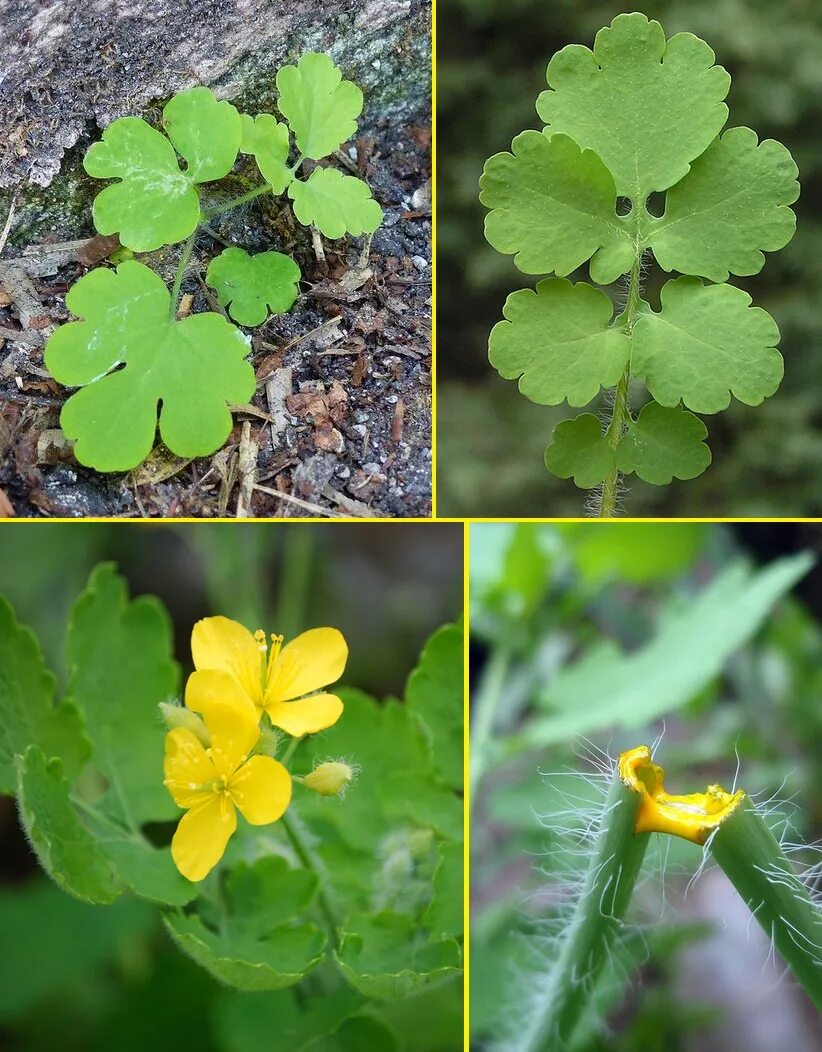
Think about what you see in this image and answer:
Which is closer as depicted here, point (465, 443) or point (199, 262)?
point (199, 262)

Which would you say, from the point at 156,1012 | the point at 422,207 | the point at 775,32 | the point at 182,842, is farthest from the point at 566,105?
the point at 156,1012

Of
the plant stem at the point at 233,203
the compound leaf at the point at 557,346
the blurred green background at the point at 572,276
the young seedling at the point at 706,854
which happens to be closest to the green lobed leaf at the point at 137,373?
the plant stem at the point at 233,203

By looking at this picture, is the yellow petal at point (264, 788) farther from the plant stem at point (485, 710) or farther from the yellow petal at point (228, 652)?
the plant stem at point (485, 710)

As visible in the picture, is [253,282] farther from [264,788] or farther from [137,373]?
[264,788]

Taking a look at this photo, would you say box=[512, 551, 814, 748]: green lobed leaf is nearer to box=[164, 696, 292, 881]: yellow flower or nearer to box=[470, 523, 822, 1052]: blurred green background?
box=[470, 523, 822, 1052]: blurred green background

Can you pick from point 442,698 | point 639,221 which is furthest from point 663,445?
point 442,698

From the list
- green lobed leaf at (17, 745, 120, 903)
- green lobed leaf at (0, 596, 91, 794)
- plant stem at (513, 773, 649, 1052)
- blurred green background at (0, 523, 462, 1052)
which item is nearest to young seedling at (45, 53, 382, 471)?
blurred green background at (0, 523, 462, 1052)

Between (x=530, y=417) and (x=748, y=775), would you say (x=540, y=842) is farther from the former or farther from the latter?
(x=530, y=417)
